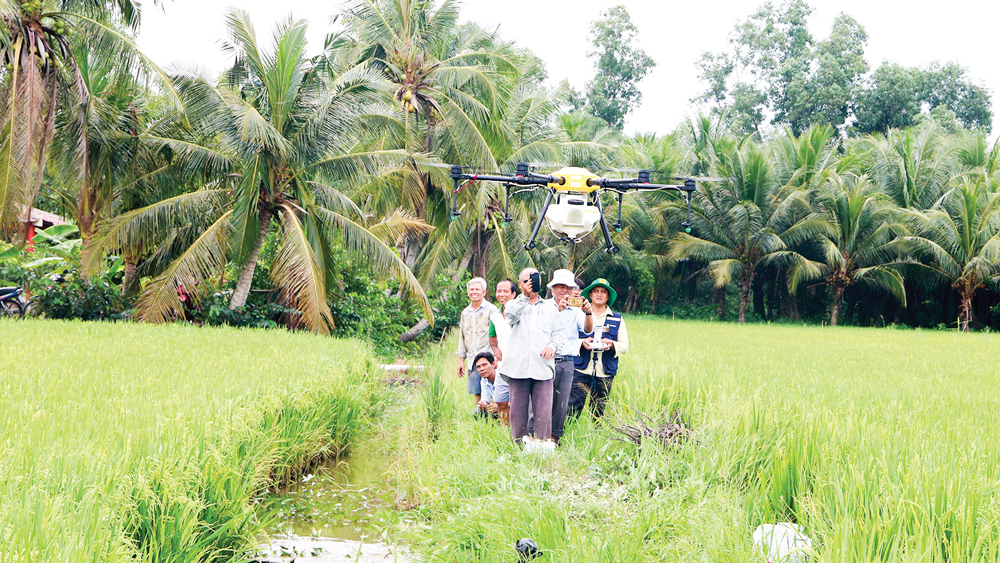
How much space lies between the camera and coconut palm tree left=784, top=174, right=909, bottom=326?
77.0 ft

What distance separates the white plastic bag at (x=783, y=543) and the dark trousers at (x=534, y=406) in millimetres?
2203

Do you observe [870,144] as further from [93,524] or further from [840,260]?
[93,524]

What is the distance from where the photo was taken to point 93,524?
2.59 m

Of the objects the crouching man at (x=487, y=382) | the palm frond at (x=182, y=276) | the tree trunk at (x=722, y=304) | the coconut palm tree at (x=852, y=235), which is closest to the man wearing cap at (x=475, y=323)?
the crouching man at (x=487, y=382)

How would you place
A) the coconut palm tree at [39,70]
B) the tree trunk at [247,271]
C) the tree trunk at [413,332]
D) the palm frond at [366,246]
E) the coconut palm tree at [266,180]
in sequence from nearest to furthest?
1. the coconut palm tree at [39,70]
2. the coconut palm tree at [266,180]
3. the palm frond at [366,246]
4. the tree trunk at [247,271]
5. the tree trunk at [413,332]

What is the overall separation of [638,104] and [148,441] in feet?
144

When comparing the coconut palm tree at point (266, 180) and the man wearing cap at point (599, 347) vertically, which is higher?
the coconut palm tree at point (266, 180)

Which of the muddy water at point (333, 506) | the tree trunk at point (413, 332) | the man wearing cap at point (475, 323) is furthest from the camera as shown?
the tree trunk at point (413, 332)

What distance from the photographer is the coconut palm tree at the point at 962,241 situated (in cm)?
2173

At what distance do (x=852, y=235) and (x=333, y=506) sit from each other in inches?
890

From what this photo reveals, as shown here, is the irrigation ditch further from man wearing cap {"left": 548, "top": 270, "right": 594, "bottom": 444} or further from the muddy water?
man wearing cap {"left": 548, "top": 270, "right": 594, "bottom": 444}

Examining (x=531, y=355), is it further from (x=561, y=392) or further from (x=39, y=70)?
(x=39, y=70)

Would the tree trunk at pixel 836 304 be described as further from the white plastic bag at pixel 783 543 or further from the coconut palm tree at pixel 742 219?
the white plastic bag at pixel 783 543

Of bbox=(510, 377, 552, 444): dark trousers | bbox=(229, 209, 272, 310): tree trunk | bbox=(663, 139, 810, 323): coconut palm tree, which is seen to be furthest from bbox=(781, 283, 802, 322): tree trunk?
bbox=(510, 377, 552, 444): dark trousers
